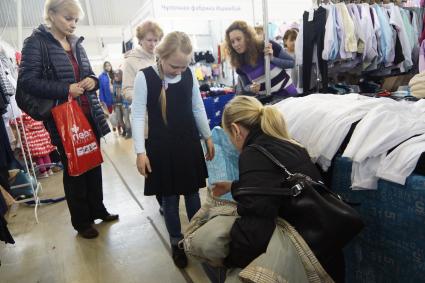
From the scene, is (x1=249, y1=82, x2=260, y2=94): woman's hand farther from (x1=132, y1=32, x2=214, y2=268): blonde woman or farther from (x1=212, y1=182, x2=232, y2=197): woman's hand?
(x1=212, y1=182, x2=232, y2=197): woman's hand

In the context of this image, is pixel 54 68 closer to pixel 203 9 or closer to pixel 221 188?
pixel 221 188

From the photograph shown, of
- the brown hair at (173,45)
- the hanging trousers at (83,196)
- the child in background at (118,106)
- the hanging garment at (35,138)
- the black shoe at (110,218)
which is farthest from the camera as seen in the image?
the child in background at (118,106)

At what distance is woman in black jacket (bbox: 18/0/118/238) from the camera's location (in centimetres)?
192

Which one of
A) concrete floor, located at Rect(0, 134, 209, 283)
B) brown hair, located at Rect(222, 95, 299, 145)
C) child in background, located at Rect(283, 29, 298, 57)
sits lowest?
concrete floor, located at Rect(0, 134, 209, 283)

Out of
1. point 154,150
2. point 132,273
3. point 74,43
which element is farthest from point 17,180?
point 154,150

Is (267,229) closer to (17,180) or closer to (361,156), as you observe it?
(361,156)

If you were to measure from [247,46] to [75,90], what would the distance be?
1.27m

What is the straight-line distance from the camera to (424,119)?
1.21 metres

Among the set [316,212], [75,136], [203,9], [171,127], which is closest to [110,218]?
[75,136]

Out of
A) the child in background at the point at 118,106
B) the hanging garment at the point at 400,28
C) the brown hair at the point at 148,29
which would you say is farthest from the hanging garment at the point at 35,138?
the hanging garment at the point at 400,28

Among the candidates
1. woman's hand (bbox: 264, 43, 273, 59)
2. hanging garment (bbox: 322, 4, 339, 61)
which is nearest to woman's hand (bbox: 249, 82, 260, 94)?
woman's hand (bbox: 264, 43, 273, 59)

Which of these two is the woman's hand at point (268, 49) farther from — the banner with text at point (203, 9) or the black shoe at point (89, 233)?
the banner with text at point (203, 9)

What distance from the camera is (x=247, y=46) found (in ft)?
7.77

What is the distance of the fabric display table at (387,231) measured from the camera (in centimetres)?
104
